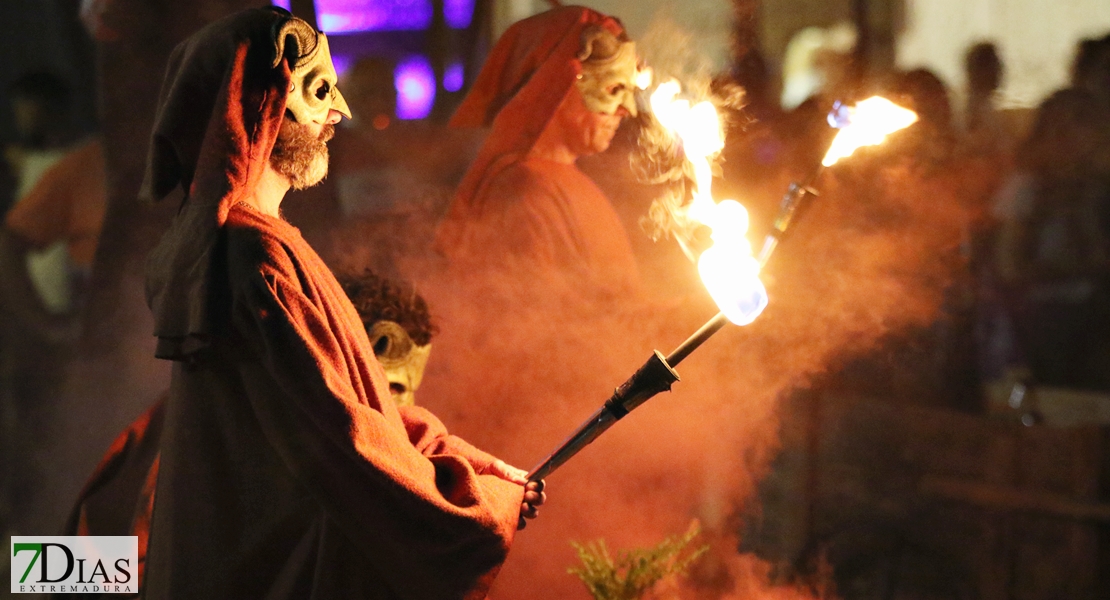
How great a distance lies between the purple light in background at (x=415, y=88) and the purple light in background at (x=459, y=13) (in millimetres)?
195

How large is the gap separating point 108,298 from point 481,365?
1.80 metres

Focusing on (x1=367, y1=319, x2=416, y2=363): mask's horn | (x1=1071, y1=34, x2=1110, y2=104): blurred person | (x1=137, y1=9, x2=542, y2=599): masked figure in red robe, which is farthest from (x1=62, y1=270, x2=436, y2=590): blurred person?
(x1=1071, y1=34, x2=1110, y2=104): blurred person

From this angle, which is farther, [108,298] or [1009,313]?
[108,298]

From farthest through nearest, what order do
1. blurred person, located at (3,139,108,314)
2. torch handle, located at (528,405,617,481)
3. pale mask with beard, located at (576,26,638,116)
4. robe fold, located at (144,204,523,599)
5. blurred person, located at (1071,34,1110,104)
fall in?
1. blurred person, located at (3,139,108,314)
2. pale mask with beard, located at (576,26,638,116)
3. blurred person, located at (1071,34,1110,104)
4. torch handle, located at (528,405,617,481)
5. robe fold, located at (144,204,523,599)

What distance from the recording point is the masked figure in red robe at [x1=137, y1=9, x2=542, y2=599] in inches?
78.7

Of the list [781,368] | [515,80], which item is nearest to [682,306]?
[781,368]

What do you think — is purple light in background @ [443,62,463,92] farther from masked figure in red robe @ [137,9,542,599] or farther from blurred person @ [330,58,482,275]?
masked figure in red robe @ [137,9,542,599]

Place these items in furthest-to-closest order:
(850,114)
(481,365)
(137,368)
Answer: (137,368) < (481,365) < (850,114)

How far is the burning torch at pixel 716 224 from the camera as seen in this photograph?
2201 mm

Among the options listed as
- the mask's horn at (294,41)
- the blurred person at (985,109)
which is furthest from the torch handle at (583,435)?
the blurred person at (985,109)

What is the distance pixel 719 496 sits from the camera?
3.37 meters

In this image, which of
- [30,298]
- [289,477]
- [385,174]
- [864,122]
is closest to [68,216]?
[30,298]

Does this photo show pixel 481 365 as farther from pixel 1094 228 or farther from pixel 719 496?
pixel 1094 228

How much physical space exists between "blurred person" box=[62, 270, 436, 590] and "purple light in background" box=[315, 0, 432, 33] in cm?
110
